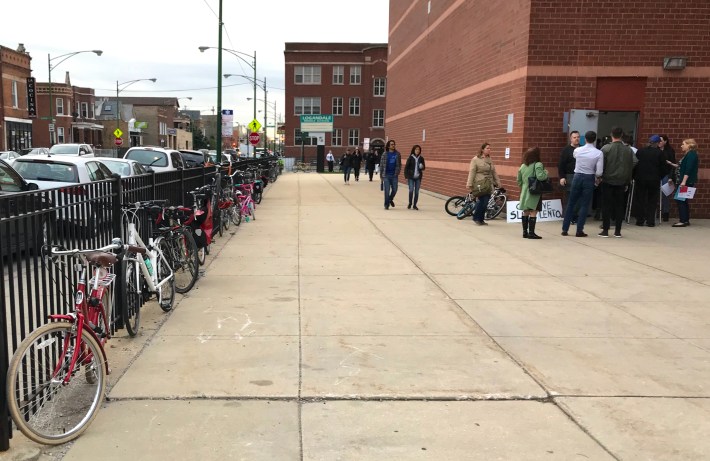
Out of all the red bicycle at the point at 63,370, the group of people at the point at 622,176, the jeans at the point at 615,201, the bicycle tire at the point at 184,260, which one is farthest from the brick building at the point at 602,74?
the red bicycle at the point at 63,370

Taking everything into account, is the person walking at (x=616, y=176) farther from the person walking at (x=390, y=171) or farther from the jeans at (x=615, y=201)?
the person walking at (x=390, y=171)

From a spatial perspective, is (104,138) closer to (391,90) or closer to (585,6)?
(391,90)

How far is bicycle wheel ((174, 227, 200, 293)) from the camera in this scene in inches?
273

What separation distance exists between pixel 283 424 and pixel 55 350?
1494mm

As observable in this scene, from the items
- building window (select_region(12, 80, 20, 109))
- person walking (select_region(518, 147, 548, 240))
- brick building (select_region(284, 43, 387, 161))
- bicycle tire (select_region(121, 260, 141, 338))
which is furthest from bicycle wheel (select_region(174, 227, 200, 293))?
brick building (select_region(284, 43, 387, 161))

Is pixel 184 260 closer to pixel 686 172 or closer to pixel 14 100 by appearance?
pixel 686 172

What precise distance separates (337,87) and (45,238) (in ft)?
222

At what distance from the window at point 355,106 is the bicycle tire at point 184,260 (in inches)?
2525

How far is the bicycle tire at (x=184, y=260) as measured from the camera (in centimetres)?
695

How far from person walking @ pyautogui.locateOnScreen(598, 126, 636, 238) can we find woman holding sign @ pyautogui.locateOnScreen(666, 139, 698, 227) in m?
2.15

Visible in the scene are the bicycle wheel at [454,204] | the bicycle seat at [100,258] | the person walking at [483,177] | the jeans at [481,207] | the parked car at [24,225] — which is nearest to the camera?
the parked car at [24,225]

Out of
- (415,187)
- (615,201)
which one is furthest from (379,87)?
(615,201)

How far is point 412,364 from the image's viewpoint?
4984 mm

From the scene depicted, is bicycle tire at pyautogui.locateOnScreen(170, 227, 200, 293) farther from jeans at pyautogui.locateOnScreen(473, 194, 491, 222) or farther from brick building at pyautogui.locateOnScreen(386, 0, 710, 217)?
brick building at pyautogui.locateOnScreen(386, 0, 710, 217)
